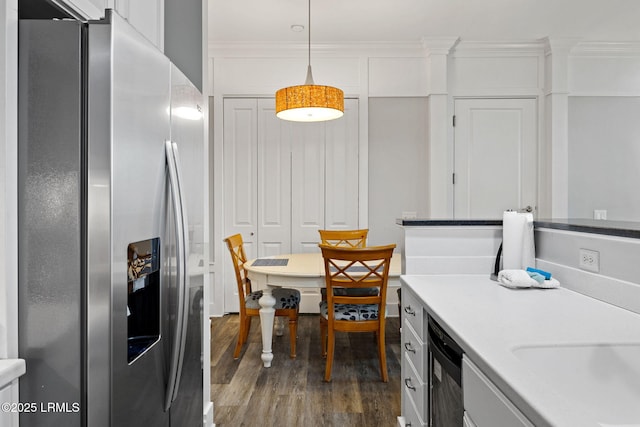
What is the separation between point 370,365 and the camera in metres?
2.92

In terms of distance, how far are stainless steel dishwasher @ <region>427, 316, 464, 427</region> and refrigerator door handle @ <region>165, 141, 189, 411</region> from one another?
80 centimetres

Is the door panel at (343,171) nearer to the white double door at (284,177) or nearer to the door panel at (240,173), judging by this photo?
the white double door at (284,177)

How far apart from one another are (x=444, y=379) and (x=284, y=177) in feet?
10.4

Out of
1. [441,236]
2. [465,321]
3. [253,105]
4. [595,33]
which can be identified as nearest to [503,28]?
[595,33]

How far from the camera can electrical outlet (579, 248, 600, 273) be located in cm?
145

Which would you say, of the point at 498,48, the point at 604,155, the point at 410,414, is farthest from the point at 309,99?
the point at 604,155

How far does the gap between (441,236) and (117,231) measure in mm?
1474

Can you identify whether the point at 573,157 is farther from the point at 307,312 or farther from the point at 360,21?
the point at 307,312

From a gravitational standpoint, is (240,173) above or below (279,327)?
above

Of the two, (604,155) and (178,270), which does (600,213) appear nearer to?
(604,155)

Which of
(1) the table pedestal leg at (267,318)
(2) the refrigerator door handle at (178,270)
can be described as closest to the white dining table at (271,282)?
(1) the table pedestal leg at (267,318)

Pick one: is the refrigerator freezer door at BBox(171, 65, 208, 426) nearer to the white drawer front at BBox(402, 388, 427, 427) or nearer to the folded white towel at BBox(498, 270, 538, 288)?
the white drawer front at BBox(402, 388, 427, 427)

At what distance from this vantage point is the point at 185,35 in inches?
76.6

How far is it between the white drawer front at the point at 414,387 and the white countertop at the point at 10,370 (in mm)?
1290
